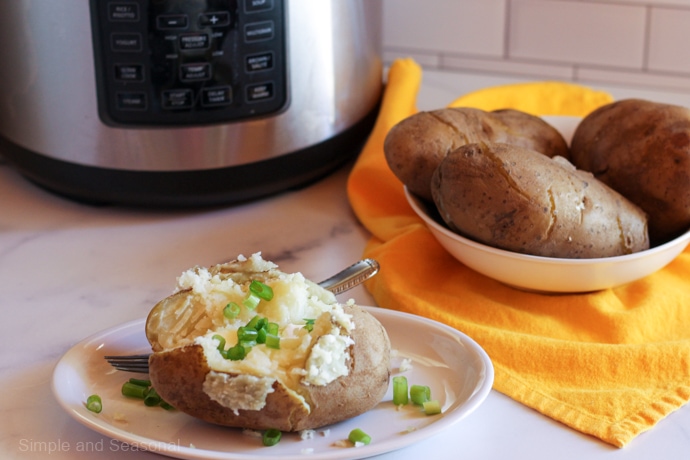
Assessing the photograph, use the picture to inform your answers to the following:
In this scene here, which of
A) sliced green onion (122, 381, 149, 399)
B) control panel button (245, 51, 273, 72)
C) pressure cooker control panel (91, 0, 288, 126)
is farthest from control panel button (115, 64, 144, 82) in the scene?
sliced green onion (122, 381, 149, 399)

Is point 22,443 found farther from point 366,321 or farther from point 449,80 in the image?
point 449,80

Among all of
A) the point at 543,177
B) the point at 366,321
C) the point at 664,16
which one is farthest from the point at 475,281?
the point at 664,16

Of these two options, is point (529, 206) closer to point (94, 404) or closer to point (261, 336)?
point (261, 336)

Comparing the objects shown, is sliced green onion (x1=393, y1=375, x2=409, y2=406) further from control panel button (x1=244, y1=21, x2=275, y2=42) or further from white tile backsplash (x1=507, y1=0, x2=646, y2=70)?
white tile backsplash (x1=507, y1=0, x2=646, y2=70)

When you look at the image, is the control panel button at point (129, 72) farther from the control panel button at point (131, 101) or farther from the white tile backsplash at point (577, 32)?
the white tile backsplash at point (577, 32)

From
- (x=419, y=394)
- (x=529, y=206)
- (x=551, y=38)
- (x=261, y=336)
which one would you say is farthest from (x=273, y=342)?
(x=551, y=38)

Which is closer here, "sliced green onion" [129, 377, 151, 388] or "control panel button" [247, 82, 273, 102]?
"sliced green onion" [129, 377, 151, 388]
